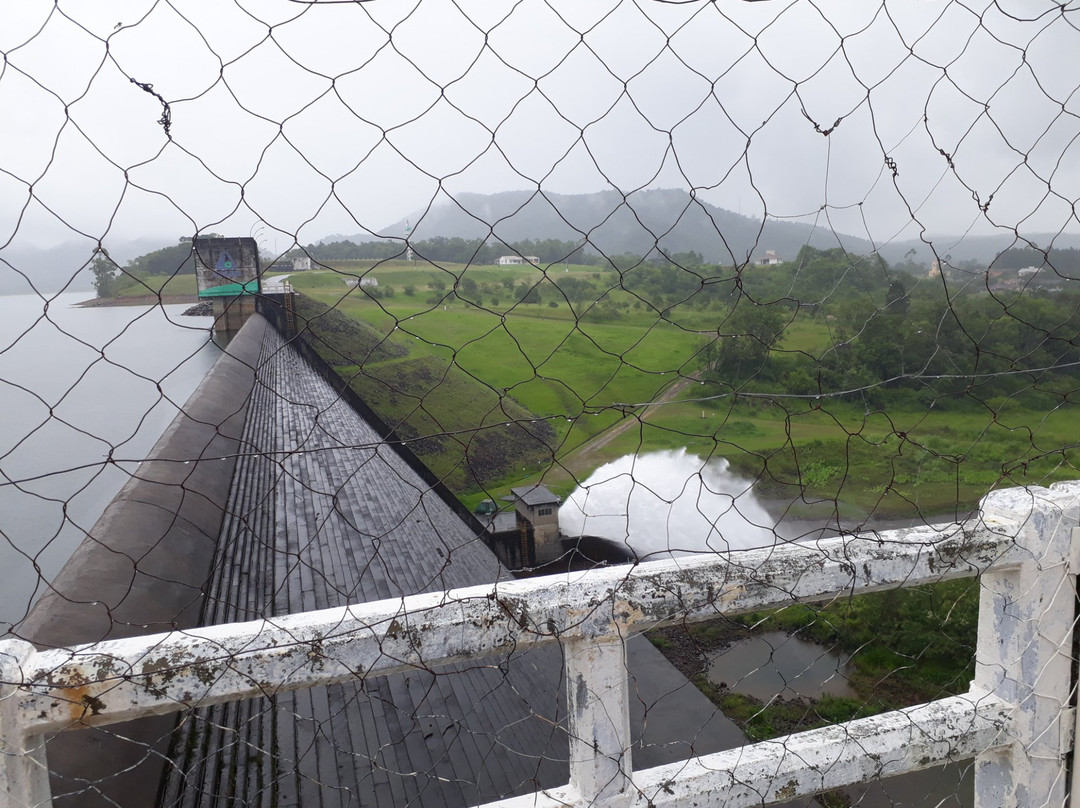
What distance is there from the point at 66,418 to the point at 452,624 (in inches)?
267

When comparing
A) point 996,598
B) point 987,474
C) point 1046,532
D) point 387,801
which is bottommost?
point 387,801

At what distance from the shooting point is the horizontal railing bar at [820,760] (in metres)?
1.42

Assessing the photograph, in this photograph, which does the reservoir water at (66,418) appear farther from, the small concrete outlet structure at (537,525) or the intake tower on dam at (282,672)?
the small concrete outlet structure at (537,525)

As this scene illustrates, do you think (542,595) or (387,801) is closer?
(542,595)

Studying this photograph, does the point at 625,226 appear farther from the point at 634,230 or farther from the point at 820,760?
the point at 820,760

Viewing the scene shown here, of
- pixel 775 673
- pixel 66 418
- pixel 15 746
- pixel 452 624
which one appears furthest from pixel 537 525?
pixel 15 746

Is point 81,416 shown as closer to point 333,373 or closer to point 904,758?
point 904,758

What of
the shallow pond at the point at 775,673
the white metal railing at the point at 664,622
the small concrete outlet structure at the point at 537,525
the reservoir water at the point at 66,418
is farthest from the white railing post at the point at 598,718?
the small concrete outlet structure at the point at 537,525

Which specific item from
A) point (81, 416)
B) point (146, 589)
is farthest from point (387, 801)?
point (81, 416)

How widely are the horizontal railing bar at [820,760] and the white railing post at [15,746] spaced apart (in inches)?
28.0

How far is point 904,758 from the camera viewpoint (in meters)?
1.59

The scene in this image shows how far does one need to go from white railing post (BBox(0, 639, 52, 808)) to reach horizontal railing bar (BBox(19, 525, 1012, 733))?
0.05 feet

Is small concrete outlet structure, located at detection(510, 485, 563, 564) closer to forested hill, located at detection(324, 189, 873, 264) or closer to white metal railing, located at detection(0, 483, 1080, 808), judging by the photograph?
forested hill, located at detection(324, 189, 873, 264)

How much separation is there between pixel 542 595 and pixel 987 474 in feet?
136
